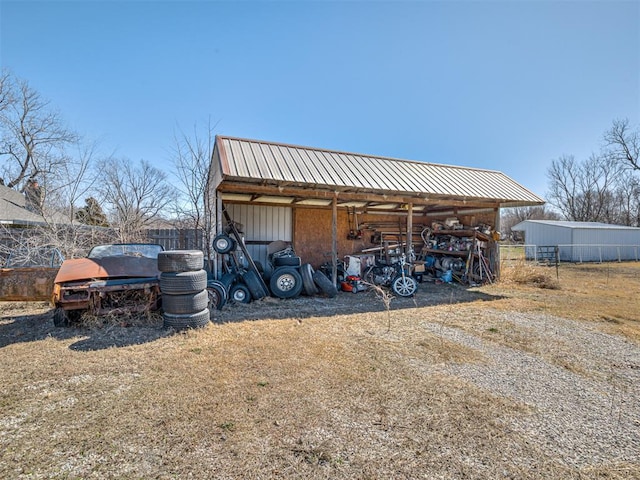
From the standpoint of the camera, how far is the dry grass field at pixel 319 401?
1874 millimetres

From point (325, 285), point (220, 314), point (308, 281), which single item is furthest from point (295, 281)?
point (220, 314)

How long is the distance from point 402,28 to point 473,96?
15.0 feet

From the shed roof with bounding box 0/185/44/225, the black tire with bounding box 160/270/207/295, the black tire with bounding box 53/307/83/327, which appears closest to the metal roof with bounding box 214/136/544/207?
the black tire with bounding box 160/270/207/295

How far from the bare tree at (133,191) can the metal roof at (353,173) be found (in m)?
7.65

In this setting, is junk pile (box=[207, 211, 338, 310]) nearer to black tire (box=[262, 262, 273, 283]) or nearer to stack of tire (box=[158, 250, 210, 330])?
black tire (box=[262, 262, 273, 283])

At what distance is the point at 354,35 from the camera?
796 centimetres

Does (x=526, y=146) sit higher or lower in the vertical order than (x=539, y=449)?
higher

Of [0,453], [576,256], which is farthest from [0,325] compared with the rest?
[576,256]

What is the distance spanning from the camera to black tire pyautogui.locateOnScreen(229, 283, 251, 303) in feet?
21.7

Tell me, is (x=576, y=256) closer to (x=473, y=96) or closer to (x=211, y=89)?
(x=473, y=96)

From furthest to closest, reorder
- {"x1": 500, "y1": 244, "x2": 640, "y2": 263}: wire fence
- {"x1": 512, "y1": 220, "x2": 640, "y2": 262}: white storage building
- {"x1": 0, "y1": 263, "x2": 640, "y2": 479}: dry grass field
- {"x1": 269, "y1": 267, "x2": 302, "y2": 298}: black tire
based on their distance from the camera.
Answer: {"x1": 512, "y1": 220, "x2": 640, "y2": 262}: white storage building, {"x1": 500, "y1": 244, "x2": 640, "y2": 263}: wire fence, {"x1": 269, "y1": 267, "x2": 302, "y2": 298}: black tire, {"x1": 0, "y1": 263, "x2": 640, "y2": 479}: dry grass field

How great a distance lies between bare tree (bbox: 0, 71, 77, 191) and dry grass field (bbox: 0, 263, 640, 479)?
51.3 feet

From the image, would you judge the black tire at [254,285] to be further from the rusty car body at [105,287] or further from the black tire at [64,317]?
the black tire at [64,317]

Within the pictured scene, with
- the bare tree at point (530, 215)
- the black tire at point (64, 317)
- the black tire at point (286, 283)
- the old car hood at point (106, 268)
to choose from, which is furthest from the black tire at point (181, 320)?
the bare tree at point (530, 215)
